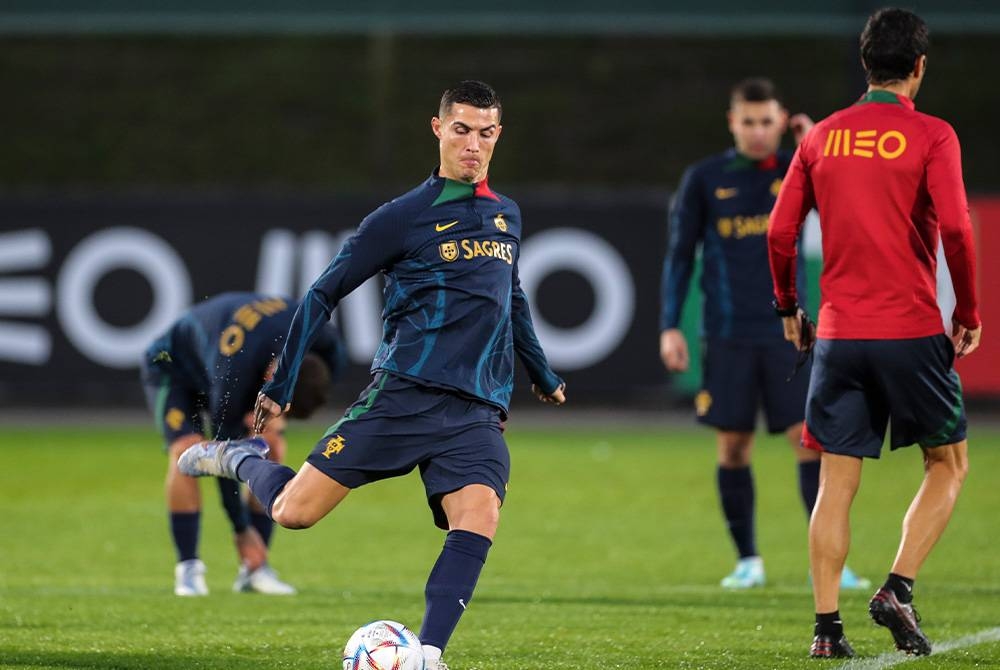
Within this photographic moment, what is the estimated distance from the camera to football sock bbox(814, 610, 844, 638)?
6.12 meters

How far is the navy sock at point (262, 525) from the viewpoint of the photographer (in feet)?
29.4

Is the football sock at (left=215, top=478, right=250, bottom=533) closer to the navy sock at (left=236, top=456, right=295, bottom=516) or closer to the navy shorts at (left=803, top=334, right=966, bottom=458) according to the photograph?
the navy sock at (left=236, top=456, right=295, bottom=516)

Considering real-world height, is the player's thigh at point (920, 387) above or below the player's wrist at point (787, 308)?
below

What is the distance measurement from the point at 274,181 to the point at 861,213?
19.6 m

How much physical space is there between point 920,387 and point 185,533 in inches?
158

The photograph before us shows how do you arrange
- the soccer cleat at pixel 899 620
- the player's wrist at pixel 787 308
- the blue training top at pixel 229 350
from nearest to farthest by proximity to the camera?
the soccer cleat at pixel 899 620 → the player's wrist at pixel 787 308 → the blue training top at pixel 229 350

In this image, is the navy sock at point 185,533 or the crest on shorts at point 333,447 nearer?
the crest on shorts at point 333,447

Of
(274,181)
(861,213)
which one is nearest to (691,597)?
(861,213)

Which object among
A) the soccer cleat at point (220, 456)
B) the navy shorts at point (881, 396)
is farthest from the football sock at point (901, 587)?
the soccer cleat at point (220, 456)

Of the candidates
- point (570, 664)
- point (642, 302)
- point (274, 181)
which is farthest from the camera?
point (274, 181)

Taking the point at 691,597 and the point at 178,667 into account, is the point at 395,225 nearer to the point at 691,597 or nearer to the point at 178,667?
the point at 178,667

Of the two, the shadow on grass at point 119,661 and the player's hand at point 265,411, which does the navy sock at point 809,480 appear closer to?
the shadow on grass at point 119,661

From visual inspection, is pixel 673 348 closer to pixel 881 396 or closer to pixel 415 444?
pixel 881 396

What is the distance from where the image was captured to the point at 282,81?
2614 centimetres
